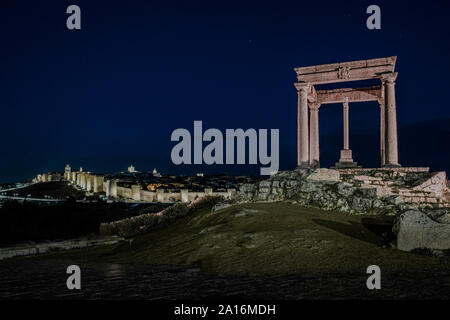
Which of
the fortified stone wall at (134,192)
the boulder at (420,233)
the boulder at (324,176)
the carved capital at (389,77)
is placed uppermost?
the carved capital at (389,77)

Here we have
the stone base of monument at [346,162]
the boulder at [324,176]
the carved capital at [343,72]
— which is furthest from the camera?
the stone base of monument at [346,162]

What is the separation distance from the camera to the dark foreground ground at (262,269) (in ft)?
24.5

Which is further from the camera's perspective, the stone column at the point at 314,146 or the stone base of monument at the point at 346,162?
the stone column at the point at 314,146

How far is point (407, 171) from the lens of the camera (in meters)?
23.6

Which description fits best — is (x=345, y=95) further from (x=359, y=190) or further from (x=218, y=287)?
(x=218, y=287)

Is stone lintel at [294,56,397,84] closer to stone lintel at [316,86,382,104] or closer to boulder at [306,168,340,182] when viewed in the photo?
stone lintel at [316,86,382,104]

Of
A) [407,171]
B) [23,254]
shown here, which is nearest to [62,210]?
[23,254]

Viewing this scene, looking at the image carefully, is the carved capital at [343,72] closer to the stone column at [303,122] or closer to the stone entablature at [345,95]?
the stone entablature at [345,95]

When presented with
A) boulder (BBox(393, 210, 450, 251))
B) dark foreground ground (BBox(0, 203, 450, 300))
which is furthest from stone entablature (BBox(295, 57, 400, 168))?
boulder (BBox(393, 210, 450, 251))

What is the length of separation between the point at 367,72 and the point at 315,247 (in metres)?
20.5

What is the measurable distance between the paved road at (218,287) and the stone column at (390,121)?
18983 millimetres

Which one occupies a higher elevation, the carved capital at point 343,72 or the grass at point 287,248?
the carved capital at point 343,72

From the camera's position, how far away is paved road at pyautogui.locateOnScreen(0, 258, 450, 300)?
714cm

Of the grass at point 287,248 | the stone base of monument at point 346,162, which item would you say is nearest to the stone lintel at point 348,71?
the stone base of monument at point 346,162
